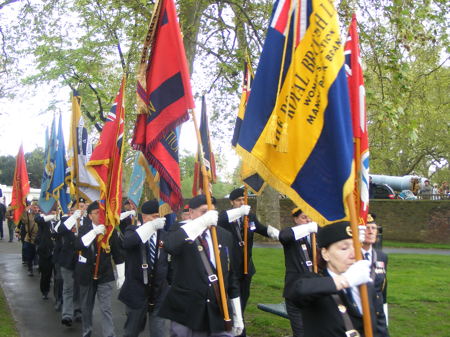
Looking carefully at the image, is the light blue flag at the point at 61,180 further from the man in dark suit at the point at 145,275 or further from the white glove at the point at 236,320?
the white glove at the point at 236,320

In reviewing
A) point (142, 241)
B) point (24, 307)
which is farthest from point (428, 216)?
point (142, 241)

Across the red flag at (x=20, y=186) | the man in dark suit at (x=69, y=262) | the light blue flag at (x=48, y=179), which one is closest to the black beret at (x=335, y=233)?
the man in dark suit at (x=69, y=262)

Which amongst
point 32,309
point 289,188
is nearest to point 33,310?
point 32,309

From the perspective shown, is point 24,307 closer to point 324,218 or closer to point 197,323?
point 197,323

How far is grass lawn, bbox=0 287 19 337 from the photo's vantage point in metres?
8.19

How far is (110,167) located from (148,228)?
1617mm

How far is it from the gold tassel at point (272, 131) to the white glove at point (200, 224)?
1255mm

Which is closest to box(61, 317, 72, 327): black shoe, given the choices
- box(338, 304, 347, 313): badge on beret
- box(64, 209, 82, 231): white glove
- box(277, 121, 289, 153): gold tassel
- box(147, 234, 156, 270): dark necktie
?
box(64, 209, 82, 231): white glove

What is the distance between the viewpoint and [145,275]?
6785mm

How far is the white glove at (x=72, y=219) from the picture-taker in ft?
29.9

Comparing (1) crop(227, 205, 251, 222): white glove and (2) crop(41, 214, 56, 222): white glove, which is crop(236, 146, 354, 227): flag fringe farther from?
(2) crop(41, 214, 56, 222): white glove

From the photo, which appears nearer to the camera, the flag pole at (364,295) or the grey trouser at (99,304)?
the flag pole at (364,295)

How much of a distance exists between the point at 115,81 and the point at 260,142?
19.9m

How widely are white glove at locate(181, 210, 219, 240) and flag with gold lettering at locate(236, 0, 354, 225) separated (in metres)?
0.90
